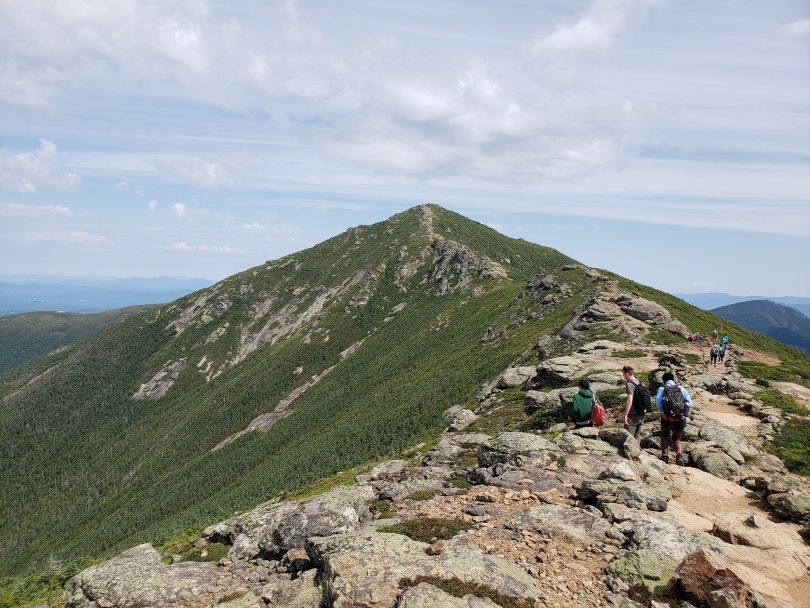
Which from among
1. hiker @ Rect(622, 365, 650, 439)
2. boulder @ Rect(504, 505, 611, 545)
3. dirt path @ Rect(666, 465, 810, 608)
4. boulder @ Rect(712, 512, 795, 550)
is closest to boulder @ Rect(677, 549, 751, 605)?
dirt path @ Rect(666, 465, 810, 608)

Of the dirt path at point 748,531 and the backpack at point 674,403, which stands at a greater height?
the backpack at point 674,403

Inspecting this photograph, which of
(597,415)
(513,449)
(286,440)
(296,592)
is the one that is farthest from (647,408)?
(286,440)

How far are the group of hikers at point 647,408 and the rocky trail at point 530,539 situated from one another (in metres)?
1.05

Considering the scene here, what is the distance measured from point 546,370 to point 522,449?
21648 millimetres

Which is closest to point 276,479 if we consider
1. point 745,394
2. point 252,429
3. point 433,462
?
point 252,429

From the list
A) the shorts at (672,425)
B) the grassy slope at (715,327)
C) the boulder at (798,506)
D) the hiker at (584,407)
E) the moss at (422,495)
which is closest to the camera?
the boulder at (798,506)

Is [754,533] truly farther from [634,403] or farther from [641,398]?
[634,403]

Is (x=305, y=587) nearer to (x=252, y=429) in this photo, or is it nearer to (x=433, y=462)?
(x=433, y=462)

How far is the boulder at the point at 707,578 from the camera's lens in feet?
31.9

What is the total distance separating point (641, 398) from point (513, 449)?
281 inches

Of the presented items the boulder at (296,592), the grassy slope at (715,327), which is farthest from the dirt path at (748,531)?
the grassy slope at (715,327)

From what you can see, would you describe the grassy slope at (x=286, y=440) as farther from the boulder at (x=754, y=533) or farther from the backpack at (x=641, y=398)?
the boulder at (x=754, y=533)

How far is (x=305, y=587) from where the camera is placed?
502 inches

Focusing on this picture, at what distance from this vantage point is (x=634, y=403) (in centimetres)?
2138
